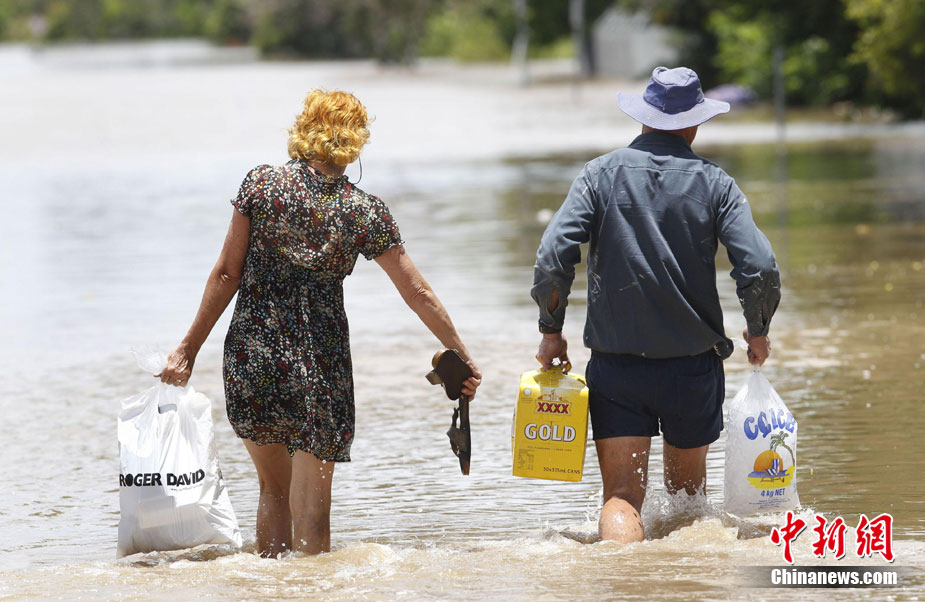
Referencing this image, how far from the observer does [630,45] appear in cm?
4869

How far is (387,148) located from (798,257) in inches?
707

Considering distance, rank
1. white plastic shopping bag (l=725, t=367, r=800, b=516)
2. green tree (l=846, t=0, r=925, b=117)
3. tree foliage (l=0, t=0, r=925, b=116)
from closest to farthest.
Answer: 1. white plastic shopping bag (l=725, t=367, r=800, b=516)
2. green tree (l=846, t=0, r=925, b=117)
3. tree foliage (l=0, t=0, r=925, b=116)

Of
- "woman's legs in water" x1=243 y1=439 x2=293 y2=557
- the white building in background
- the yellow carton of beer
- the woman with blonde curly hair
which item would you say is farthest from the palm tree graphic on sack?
the white building in background

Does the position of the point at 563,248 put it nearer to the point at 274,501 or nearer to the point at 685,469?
the point at 685,469

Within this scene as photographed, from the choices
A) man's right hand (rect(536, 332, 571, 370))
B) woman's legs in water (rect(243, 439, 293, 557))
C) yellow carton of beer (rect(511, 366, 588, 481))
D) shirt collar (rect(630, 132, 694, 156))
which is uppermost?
shirt collar (rect(630, 132, 694, 156))

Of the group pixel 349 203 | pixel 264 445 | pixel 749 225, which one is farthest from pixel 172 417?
pixel 749 225

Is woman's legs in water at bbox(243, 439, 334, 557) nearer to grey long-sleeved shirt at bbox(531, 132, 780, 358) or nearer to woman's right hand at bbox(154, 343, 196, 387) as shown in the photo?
woman's right hand at bbox(154, 343, 196, 387)

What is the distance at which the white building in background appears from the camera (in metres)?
46.1

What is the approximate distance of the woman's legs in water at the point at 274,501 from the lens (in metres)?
5.30

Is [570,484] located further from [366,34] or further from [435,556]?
[366,34]

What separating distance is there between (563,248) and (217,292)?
1154 millimetres

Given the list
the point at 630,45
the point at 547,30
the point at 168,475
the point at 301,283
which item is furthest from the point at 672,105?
the point at 547,30

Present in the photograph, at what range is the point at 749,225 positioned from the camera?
5.11m

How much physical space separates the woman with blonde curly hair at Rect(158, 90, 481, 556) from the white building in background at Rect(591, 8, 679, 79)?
129 feet
